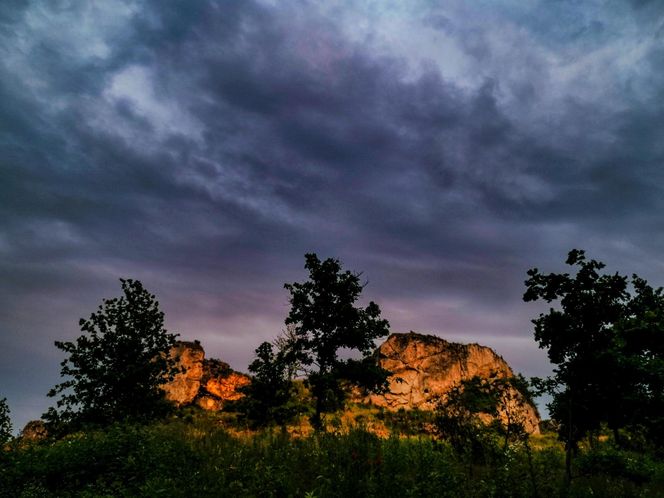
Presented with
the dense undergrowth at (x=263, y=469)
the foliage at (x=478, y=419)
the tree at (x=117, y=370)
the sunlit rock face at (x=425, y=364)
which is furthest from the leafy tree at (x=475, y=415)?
the sunlit rock face at (x=425, y=364)

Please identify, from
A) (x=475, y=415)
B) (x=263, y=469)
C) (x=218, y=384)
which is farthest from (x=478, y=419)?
(x=218, y=384)

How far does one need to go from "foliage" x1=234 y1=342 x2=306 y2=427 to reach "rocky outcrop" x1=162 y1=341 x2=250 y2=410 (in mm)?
24443

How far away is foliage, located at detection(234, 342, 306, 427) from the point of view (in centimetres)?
2433

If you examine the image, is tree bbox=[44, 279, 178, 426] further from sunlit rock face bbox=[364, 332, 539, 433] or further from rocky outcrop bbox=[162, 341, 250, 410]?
sunlit rock face bbox=[364, 332, 539, 433]

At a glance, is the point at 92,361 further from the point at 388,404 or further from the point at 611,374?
the point at 388,404

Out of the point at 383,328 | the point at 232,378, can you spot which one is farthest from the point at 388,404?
the point at 383,328

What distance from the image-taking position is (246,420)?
24188 millimetres

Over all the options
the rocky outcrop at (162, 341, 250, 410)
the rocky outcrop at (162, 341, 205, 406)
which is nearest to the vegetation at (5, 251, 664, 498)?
the rocky outcrop at (162, 341, 205, 406)

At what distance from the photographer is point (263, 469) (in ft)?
26.6

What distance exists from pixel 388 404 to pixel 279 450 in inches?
1994

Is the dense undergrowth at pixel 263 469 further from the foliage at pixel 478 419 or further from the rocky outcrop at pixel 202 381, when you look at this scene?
the rocky outcrop at pixel 202 381

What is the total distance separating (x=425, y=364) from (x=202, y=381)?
33941 millimetres

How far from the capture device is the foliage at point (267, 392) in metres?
24.3

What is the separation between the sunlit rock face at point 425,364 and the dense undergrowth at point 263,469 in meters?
48.5
